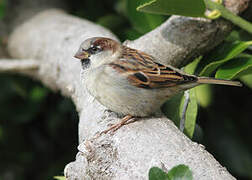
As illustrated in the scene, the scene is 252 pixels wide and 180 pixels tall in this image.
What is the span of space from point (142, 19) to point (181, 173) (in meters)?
1.43

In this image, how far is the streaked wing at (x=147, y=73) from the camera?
186cm

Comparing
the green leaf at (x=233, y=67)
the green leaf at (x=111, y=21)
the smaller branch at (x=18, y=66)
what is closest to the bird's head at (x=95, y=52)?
the green leaf at (x=233, y=67)

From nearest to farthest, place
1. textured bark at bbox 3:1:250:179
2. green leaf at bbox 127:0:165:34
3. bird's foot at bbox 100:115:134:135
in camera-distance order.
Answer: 1. textured bark at bbox 3:1:250:179
2. bird's foot at bbox 100:115:134:135
3. green leaf at bbox 127:0:165:34

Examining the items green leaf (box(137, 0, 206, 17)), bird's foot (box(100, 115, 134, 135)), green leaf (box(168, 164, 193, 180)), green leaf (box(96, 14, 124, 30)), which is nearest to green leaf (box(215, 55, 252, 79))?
green leaf (box(137, 0, 206, 17))

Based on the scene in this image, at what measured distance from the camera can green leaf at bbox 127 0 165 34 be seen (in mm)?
2487

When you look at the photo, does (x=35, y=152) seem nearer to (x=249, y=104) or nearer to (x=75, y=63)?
(x=75, y=63)

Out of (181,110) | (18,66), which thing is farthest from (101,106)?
(18,66)

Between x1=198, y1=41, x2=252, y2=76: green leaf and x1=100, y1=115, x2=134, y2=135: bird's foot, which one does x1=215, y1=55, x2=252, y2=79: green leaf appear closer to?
x1=198, y1=41, x2=252, y2=76: green leaf

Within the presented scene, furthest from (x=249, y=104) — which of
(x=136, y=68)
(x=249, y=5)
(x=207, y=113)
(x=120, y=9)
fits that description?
(x=136, y=68)

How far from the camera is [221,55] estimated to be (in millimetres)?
2217

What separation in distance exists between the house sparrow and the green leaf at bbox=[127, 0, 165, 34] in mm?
582

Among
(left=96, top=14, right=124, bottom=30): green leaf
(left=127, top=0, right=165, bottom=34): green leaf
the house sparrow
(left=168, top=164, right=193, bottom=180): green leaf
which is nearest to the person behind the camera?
(left=168, top=164, right=193, bottom=180): green leaf

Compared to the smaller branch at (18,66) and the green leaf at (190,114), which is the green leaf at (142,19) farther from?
the smaller branch at (18,66)

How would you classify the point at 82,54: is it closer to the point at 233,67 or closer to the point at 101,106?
the point at 101,106
